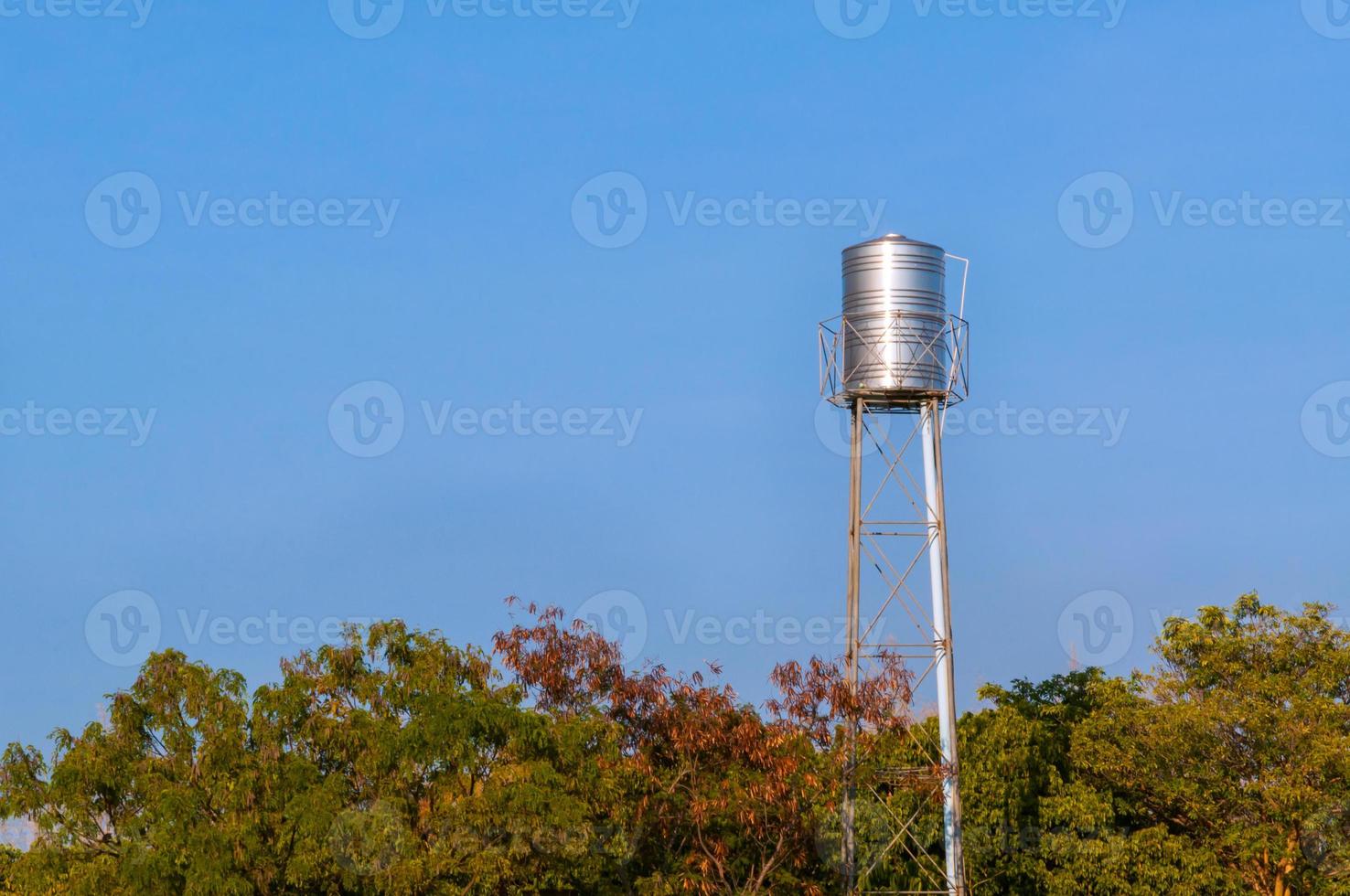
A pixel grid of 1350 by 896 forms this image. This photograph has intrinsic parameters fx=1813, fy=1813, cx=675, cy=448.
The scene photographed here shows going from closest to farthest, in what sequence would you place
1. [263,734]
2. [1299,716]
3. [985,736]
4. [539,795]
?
1. [539,795]
2. [263,734]
3. [1299,716]
4. [985,736]

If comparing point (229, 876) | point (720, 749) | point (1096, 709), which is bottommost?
point (229, 876)

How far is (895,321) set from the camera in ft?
103

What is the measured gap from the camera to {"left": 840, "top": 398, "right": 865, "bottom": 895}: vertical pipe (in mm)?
28656

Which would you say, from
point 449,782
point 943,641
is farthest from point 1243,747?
point 449,782

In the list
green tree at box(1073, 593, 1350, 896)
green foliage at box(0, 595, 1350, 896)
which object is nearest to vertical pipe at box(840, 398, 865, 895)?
green foliage at box(0, 595, 1350, 896)

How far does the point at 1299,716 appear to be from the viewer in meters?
35.7

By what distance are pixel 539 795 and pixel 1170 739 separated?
1512 cm

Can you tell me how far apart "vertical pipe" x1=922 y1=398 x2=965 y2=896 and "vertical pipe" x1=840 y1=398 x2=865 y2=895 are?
1.20 m

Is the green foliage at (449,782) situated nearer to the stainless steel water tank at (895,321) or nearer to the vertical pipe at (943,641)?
the vertical pipe at (943,641)

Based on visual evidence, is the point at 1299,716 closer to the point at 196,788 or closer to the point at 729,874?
the point at 729,874

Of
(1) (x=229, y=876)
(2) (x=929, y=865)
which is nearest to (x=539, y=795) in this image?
(1) (x=229, y=876)

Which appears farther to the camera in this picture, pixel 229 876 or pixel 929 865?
pixel 929 865

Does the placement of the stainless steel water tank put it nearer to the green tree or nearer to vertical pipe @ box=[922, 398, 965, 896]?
vertical pipe @ box=[922, 398, 965, 896]

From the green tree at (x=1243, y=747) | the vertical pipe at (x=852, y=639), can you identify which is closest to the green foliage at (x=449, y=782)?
the vertical pipe at (x=852, y=639)
